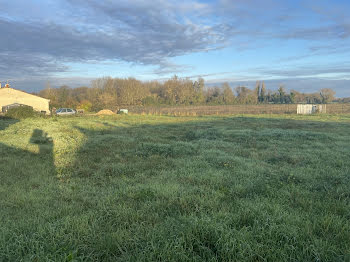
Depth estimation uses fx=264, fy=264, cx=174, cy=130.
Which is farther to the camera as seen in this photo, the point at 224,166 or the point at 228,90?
the point at 228,90

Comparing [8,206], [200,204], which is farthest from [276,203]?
[8,206]

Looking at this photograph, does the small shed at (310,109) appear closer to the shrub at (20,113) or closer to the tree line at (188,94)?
the tree line at (188,94)

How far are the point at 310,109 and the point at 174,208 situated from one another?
42494 millimetres

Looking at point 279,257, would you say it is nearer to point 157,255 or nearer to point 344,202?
point 157,255

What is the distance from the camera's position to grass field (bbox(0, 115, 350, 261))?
8.84ft

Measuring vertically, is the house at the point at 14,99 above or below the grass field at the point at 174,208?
above

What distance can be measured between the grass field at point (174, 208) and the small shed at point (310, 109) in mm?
34856

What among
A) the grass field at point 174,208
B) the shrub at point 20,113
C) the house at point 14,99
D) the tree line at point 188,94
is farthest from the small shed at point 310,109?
the house at point 14,99

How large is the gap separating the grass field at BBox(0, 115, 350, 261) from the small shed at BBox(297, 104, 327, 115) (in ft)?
114

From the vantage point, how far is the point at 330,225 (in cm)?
327

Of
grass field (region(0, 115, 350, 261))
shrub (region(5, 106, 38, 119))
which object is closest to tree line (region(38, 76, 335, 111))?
shrub (region(5, 106, 38, 119))

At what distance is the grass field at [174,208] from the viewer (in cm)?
270

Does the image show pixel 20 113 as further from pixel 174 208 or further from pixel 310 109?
pixel 310 109

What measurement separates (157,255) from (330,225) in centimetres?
220
